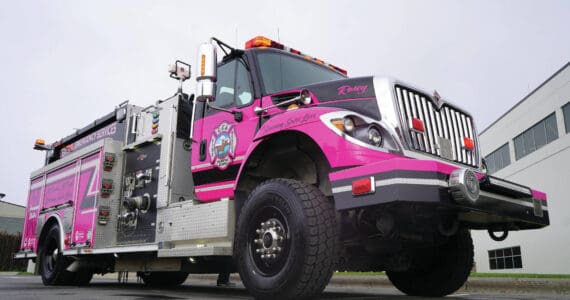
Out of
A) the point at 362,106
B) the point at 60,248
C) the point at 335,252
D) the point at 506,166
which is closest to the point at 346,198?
the point at 335,252

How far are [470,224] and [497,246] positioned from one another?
2448 centimetres

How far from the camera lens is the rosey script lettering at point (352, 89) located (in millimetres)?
4648

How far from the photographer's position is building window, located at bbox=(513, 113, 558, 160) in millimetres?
21459

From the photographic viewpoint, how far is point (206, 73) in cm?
456

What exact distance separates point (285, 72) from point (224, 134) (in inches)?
38.3

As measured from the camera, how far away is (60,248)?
315 inches

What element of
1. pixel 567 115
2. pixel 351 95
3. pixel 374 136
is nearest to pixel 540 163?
pixel 567 115

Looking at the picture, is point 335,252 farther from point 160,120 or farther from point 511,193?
point 160,120

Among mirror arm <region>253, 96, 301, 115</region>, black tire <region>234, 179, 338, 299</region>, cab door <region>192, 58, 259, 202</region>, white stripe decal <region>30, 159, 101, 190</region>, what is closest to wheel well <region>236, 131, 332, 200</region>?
cab door <region>192, 58, 259, 202</region>

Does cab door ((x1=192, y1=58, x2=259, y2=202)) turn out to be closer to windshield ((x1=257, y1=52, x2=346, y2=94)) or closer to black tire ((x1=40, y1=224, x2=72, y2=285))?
windshield ((x1=257, y1=52, x2=346, y2=94))

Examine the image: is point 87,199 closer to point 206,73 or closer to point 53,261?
point 53,261

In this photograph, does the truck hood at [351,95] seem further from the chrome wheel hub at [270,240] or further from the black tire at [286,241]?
the chrome wheel hub at [270,240]

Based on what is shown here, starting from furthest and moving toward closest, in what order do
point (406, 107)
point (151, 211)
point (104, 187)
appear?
1. point (104, 187)
2. point (151, 211)
3. point (406, 107)

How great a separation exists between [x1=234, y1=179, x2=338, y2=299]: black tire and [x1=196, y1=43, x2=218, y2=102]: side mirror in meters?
0.96
